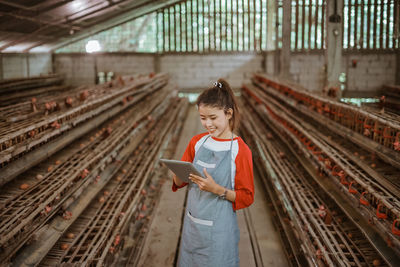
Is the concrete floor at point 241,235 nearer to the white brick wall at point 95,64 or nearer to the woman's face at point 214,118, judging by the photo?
the woman's face at point 214,118

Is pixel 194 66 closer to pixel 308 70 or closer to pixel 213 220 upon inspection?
pixel 308 70

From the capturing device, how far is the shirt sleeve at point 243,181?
1763mm

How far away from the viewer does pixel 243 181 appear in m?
1.76

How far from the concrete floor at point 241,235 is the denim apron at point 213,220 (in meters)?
1.24

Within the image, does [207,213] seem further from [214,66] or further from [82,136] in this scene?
A: [214,66]

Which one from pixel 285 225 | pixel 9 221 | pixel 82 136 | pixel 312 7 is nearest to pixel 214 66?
pixel 312 7

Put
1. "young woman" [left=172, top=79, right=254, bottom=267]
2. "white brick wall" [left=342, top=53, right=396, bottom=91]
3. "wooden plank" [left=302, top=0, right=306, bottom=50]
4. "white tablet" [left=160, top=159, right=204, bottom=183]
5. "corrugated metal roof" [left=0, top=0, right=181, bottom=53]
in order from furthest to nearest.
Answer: "wooden plank" [left=302, top=0, right=306, bottom=50] < "white brick wall" [left=342, top=53, right=396, bottom=91] < "corrugated metal roof" [left=0, top=0, right=181, bottom=53] < "young woman" [left=172, top=79, right=254, bottom=267] < "white tablet" [left=160, top=159, right=204, bottom=183]

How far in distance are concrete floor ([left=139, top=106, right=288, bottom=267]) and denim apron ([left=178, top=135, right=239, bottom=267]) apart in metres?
1.24

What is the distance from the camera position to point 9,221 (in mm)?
2234

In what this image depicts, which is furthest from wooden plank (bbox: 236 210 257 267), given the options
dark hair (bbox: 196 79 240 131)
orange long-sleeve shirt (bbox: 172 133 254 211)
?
dark hair (bbox: 196 79 240 131)

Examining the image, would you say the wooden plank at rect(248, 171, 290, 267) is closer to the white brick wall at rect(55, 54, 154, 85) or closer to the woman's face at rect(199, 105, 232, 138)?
the woman's face at rect(199, 105, 232, 138)

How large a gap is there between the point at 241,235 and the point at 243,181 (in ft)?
6.14

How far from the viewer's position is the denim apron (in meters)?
1.78

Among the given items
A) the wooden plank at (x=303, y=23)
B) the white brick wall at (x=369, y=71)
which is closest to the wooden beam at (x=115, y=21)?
the wooden plank at (x=303, y=23)
